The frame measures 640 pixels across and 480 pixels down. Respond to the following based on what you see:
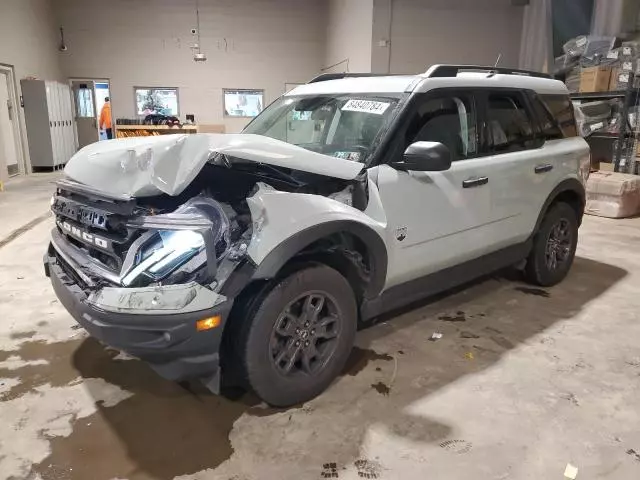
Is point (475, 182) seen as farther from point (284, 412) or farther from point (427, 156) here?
point (284, 412)

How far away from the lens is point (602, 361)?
284 cm

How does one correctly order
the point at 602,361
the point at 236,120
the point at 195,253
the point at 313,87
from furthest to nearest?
the point at 236,120 < the point at 313,87 < the point at 602,361 < the point at 195,253

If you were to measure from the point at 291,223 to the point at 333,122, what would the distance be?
105 centimetres

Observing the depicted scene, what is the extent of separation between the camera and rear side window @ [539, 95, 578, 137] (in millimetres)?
3693

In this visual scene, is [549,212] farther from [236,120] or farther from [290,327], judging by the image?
[236,120]

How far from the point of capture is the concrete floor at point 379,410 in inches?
77.9

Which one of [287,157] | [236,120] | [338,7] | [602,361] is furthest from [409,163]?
[236,120]

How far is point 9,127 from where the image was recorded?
1060cm

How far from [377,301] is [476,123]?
129 cm

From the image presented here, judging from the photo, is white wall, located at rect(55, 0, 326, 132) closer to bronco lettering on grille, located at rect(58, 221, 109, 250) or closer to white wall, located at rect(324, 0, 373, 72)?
white wall, located at rect(324, 0, 373, 72)

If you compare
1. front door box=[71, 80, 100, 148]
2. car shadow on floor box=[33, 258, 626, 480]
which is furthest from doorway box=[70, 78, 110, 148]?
car shadow on floor box=[33, 258, 626, 480]

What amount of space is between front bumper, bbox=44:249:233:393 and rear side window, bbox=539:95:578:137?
2.99m

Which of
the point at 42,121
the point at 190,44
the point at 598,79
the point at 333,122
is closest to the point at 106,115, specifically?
the point at 42,121

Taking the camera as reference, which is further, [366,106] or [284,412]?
[366,106]
